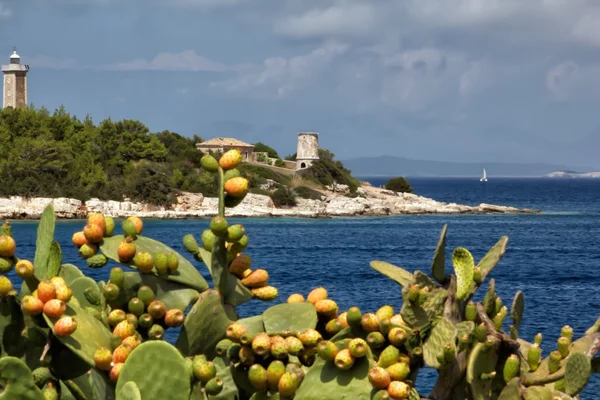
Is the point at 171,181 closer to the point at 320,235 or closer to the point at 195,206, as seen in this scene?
the point at 195,206

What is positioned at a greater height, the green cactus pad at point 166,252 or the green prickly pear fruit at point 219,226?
the green prickly pear fruit at point 219,226

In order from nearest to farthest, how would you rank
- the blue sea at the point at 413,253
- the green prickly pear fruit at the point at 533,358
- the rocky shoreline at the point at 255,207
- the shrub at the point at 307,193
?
the green prickly pear fruit at the point at 533,358 < the blue sea at the point at 413,253 < the rocky shoreline at the point at 255,207 < the shrub at the point at 307,193

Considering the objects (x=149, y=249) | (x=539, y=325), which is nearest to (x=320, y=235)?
(x=539, y=325)

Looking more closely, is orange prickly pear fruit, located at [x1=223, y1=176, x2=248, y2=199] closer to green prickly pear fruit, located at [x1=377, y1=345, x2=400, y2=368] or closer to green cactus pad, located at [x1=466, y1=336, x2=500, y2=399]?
green prickly pear fruit, located at [x1=377, y1=345, x2=400, y2=368]

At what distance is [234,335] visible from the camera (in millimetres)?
3127

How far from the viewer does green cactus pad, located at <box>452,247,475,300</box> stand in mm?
3045

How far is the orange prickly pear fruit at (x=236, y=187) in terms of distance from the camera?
311 centimetres

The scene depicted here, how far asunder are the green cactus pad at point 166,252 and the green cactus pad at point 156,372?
1.43 feet

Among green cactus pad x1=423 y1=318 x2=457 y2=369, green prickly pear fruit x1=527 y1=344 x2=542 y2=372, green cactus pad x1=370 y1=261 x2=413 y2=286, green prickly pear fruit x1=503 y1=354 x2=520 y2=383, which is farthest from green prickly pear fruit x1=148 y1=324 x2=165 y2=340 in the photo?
green prickly pear fruit x1=527 y1=344 x2=542 y2=372

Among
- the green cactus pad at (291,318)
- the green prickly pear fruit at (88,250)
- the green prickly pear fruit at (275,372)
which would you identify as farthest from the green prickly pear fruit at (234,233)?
the green prickly pear fruit at (88,250)

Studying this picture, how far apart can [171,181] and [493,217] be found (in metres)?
25.5

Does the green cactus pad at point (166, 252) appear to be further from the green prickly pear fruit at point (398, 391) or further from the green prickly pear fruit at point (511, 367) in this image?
the green prickly pear fruit at point (511, 367)

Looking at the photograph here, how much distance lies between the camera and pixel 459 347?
3.05 meters

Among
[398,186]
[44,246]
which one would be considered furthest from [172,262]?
[398,186]
